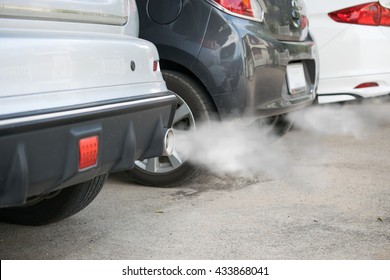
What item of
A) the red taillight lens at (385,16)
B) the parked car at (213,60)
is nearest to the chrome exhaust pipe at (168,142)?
the parked car at (213,60)

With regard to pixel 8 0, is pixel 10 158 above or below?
below

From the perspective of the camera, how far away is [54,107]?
8.86 ft

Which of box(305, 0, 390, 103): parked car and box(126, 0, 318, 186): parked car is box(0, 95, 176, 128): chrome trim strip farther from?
box(305, 0, 390, 103): parked car

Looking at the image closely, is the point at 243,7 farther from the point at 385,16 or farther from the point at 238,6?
the point at 385,16

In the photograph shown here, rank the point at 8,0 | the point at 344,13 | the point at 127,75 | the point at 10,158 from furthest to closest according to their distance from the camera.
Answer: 1. the point at 344,13
2. the point at 127,75
3. the point at 8,0
4. the point at 10,158

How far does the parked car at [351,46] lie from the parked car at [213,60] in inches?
64.6

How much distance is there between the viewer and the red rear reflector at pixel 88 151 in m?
2.77

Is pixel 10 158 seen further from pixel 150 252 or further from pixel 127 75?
pixel 150 252

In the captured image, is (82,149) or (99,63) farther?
(99,63)

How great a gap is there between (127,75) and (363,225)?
1.61 m

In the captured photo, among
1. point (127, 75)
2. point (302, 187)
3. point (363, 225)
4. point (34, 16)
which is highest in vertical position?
point (34, 16)

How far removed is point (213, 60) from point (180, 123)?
0.51 metres

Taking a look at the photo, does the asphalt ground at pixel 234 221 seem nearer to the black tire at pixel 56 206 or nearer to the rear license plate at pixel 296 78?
the black tire at pixel 56 206
